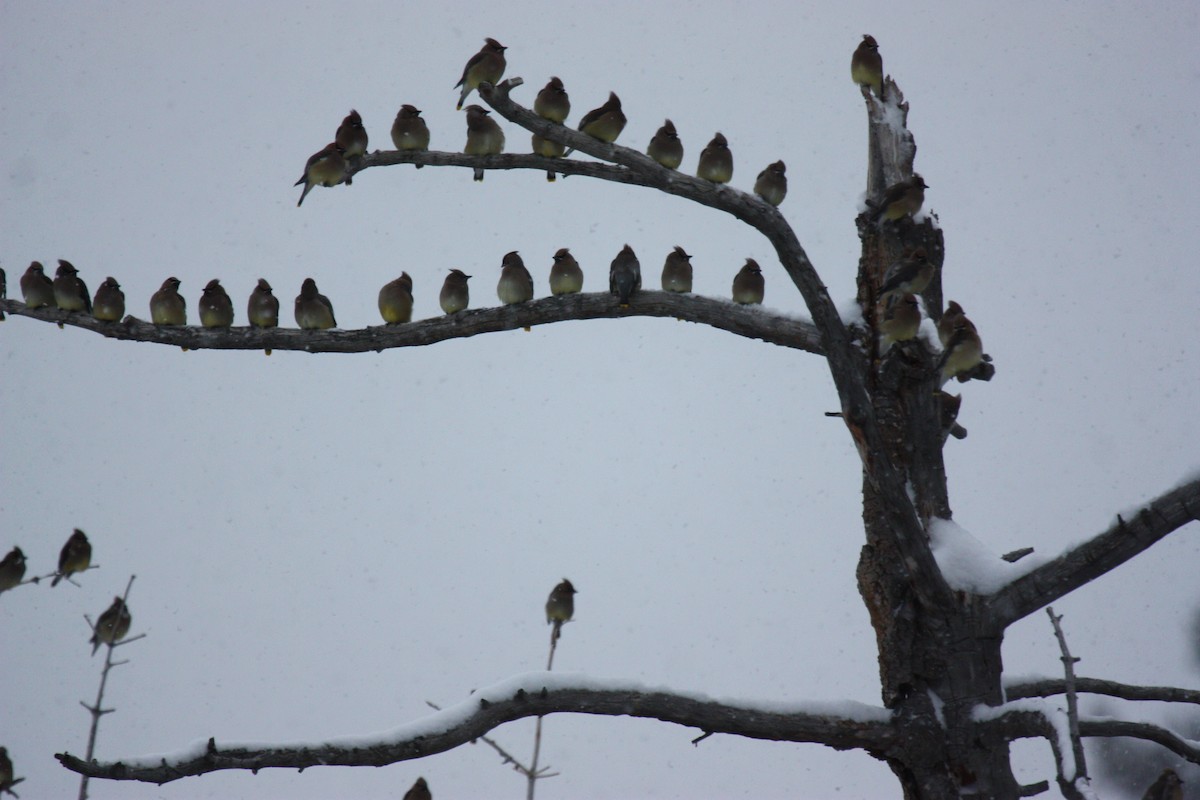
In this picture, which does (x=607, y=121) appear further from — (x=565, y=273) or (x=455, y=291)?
(x=455, y=291)

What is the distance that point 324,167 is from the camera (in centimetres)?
675

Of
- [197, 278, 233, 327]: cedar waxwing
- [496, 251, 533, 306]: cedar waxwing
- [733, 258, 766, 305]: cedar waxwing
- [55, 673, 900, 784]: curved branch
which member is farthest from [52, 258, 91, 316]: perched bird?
[733, 258, 766, 305]: cedar waxwing

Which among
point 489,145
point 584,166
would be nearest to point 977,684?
point 584,166

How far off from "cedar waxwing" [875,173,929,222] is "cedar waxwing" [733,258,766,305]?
7.96 ft

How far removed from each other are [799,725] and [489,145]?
557cm

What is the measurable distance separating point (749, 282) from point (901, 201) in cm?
264

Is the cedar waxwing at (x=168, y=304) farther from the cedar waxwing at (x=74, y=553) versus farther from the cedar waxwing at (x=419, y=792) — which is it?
the cedar waxwing at (x=419, y=792)

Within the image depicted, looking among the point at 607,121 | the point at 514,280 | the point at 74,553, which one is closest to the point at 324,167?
the point at 514,280

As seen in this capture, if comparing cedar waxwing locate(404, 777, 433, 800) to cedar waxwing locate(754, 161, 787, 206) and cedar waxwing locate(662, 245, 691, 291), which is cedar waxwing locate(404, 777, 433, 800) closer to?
cedar waxwing locate(662, 245, 691, 291)

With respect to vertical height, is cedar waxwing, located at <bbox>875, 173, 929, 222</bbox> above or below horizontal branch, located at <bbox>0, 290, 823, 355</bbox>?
above

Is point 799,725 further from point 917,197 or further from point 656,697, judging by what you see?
point 917,197

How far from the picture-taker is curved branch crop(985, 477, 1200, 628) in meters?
4.04

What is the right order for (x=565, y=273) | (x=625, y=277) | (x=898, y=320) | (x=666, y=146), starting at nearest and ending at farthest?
(x=898, y=320)
(x=625, y=277)
(x=565, y=273)
(x=666, y=146)

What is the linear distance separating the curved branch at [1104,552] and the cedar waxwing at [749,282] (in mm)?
3739
